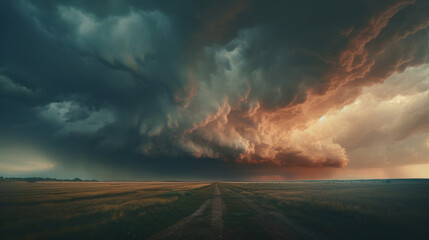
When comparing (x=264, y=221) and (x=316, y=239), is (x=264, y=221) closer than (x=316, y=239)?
No

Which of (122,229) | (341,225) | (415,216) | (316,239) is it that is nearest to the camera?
(316,239)

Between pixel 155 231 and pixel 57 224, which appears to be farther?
pixel 57 224

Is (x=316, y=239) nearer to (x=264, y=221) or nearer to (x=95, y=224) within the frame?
(x=264, y=221)

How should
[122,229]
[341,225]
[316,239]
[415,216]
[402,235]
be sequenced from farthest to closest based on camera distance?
[415,216] < [341,225] < [122,229] < [402,235] < [316,239]

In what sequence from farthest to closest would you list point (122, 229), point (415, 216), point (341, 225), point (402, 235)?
A: 1. point (415, 216)
2. point (341, 225)
3. point (122, 229)
4. point (402, 235)

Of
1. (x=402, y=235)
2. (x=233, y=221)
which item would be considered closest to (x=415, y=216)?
(x=402, y=235)

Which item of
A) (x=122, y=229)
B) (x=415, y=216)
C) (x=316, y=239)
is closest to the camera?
(x=316, y=239)

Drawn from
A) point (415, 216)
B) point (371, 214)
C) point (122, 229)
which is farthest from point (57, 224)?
point (415, 216)

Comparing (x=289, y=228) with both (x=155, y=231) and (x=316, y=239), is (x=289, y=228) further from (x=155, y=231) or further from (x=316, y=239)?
(x=155, y=231)
